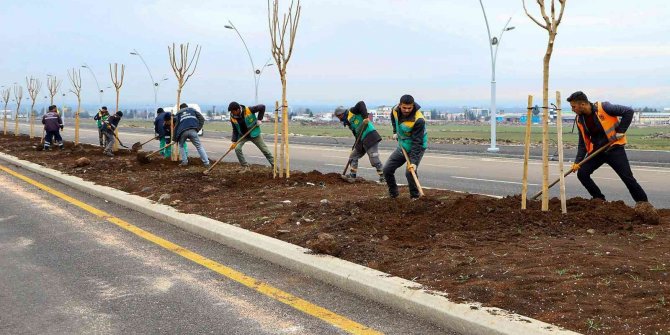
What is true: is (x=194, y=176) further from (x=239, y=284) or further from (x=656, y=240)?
(x=656, y=240)

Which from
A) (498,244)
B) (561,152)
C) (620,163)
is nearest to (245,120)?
(620,163)

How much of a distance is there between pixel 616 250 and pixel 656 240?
586 millimetres

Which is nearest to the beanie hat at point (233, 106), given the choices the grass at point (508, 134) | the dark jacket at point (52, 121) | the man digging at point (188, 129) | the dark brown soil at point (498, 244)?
the man digging at point (188, 129)

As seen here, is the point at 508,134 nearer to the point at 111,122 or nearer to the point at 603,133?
the point at 111,122

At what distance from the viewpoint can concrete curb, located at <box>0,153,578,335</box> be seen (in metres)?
3.80

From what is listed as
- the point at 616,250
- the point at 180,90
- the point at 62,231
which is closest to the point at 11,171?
the point at 180,90

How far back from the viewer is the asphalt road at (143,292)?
4.17 meters

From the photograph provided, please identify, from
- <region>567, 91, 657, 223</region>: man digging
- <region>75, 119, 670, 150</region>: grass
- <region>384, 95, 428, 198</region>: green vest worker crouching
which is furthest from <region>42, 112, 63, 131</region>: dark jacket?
<region>75, 119, 670, 150</region>: grass

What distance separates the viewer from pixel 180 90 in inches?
655

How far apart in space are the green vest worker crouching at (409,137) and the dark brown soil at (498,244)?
2.03 ft

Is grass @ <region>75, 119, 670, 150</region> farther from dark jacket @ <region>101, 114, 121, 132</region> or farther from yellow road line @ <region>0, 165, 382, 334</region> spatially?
yellow road line @ <region>0, 165, 382, 334</region>

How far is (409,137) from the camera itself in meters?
8.59

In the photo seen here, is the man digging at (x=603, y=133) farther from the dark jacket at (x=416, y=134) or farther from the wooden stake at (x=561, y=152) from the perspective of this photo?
the dark jacket at (x=416, y=134)

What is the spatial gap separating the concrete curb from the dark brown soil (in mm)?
154
